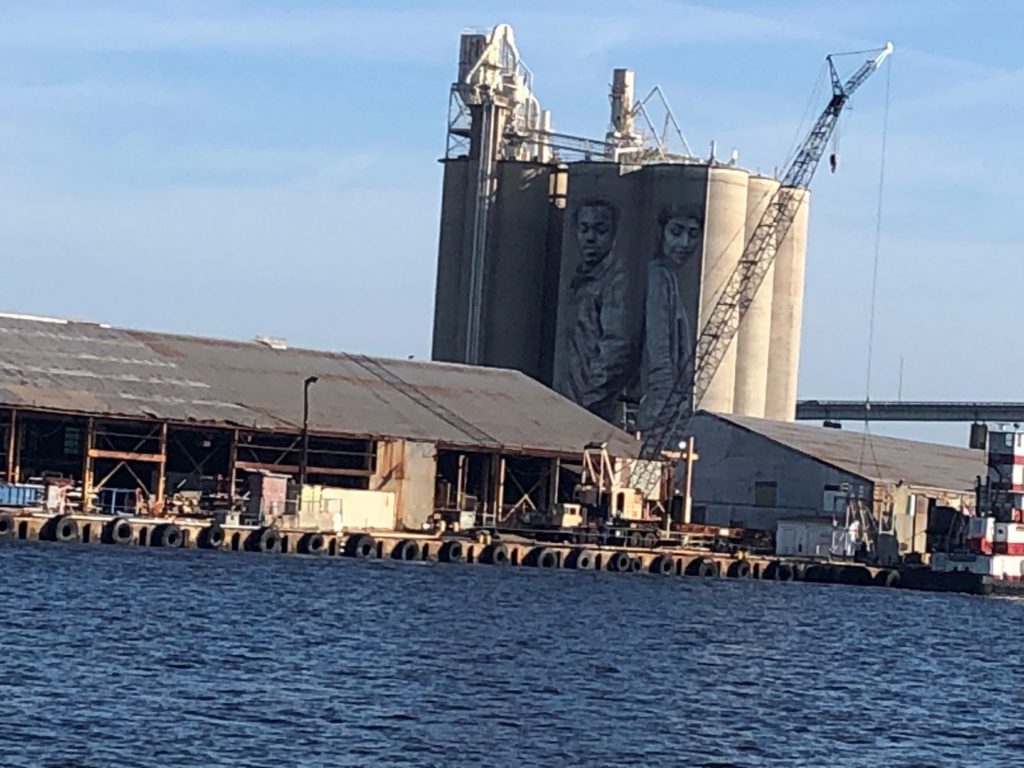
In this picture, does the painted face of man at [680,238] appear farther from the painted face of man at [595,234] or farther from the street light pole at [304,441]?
the street light pole at [304,441]

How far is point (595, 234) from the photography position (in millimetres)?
142125

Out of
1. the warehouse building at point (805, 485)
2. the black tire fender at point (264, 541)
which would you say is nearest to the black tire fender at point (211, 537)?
the black tire fender at point (264, 541)

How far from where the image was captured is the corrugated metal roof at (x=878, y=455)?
393ft

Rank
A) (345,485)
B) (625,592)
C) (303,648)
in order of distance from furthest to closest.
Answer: (345,485) → (625,592) → (303,648)

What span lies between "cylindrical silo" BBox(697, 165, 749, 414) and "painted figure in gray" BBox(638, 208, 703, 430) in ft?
2.50

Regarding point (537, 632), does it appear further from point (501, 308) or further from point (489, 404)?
point (501, 308)

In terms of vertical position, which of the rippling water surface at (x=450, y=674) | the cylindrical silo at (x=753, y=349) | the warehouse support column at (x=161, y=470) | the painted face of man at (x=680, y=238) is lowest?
the rippling water surface at (x=450, y=674)

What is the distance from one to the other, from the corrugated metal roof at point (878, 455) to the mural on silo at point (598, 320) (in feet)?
44.5

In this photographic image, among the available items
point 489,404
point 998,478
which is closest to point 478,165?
point 489,404

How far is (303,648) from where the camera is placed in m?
56.6

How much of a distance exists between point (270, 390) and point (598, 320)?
3836cm

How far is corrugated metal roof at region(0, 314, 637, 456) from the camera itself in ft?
328

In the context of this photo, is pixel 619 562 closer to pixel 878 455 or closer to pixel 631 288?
pixel 878 455

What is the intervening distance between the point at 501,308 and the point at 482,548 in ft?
161
